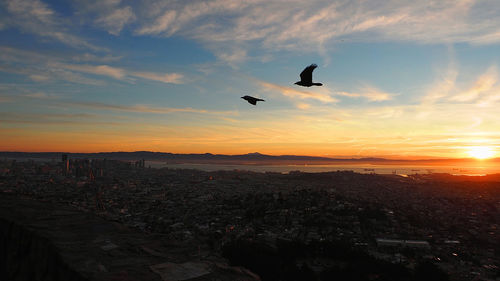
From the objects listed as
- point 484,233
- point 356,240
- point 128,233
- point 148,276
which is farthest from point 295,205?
point 148,276

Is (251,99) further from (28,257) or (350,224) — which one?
(28,257)

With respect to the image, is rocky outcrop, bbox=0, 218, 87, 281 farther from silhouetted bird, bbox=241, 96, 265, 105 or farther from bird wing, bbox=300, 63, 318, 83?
silhouetted bird, bbox=241, 96, 265, 105

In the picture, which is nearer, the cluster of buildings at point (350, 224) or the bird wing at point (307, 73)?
the bird wing at point (307, 73)

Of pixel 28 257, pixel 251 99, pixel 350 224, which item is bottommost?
pixel 350 224

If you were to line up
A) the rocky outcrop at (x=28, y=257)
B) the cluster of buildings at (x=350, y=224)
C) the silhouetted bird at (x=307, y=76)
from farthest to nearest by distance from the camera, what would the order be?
the cluster of buildings at (x=350, y=224) < the silhouetted bird at (x=307, y=76) < the rocky outcrop at (x=28, y=257)

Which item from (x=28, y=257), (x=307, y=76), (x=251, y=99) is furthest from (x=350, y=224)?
(x=28, y=257)

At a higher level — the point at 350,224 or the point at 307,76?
the point at 307,76

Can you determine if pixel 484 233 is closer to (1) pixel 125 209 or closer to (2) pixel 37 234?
(2) pixel 37 234

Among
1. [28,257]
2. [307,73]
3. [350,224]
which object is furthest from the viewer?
[350,224]

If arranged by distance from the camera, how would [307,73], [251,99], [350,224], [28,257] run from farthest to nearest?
1. [350,224]
2. [251,99]
3. [307,73]
4. [28,257]

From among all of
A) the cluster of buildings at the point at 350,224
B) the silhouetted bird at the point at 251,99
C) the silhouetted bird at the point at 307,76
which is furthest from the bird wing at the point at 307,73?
the cluster of buildings at the point at 350,224

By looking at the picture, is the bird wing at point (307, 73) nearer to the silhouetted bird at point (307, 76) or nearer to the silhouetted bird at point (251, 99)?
the silhouetted bird at point (307, 76)
